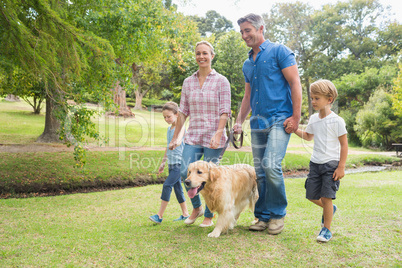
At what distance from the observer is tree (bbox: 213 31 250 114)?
17.5 m

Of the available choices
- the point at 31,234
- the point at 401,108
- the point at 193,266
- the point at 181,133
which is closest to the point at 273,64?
the point at 181,133

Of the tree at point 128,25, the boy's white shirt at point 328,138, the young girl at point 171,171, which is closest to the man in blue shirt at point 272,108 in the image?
the boy's white shirt at point 328,138

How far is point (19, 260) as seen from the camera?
333 centimetres

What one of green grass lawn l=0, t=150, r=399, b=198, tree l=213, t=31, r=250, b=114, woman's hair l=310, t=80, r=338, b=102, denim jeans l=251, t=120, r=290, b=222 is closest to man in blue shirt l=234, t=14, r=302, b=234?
denim jeans l=251, t=120, r=290, b=222

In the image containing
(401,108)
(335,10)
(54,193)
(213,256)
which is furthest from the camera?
(335,10)

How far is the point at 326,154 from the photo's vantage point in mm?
3670

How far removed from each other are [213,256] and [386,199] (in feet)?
17.3

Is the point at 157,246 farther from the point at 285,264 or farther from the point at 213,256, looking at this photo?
the point at 285,264

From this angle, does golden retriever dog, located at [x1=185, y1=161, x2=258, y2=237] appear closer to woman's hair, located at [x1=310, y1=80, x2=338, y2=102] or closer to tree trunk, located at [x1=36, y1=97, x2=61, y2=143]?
woman's hair, located at [x1=310, y1=80, x2=338, y2=102]

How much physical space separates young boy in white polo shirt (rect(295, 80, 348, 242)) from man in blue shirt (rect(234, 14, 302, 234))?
0.90 feet

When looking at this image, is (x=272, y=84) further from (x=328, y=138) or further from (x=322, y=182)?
(x=322, y=182)

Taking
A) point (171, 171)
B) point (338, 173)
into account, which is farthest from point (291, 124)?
point (171, 171)

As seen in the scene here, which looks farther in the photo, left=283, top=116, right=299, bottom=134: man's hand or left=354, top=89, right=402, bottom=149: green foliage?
left=354, top=89, right=402, bottom=149: green foliage

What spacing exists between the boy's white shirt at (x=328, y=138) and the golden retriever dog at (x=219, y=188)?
1.09 meters
